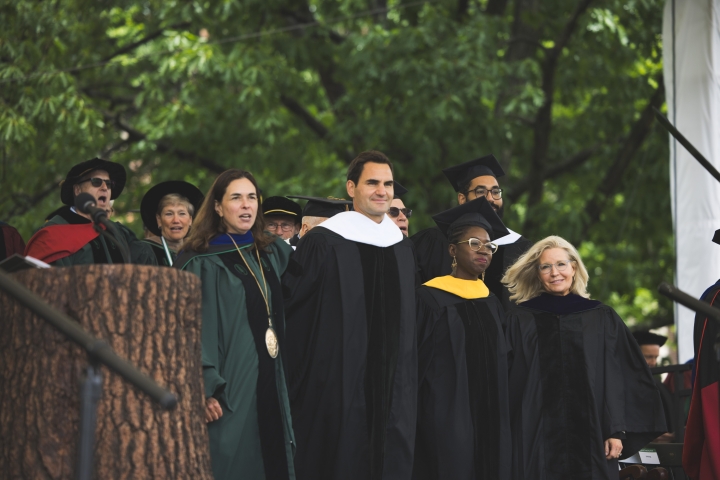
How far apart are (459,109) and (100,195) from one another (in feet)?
19.9

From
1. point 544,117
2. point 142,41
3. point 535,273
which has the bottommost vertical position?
point 535,273

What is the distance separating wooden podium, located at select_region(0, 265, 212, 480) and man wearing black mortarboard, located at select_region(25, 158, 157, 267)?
1.58m

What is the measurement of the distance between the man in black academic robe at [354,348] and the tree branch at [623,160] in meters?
7.64

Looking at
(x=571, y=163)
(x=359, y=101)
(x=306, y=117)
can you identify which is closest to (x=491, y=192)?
(x=359, y=101)

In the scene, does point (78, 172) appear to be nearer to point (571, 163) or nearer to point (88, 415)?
point (88, 415)

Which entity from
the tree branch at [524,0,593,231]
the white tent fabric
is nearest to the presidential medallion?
the white tent fabric

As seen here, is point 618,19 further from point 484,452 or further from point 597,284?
point 484,452

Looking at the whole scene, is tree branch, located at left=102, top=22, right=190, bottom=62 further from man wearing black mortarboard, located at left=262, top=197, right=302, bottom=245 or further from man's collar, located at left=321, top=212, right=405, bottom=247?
man's collar, located at left=321, top=212, right=405, bottom=247

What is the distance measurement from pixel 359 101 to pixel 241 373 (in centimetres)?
778

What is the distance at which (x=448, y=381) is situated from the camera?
19.6ft

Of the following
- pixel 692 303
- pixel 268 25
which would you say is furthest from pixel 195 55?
pixel 692 303

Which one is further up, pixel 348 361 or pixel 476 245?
pixel 476 245

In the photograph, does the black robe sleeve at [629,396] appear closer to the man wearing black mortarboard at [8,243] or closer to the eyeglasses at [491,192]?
the eyeglasses at [491,192]

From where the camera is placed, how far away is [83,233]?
19.7 ft
